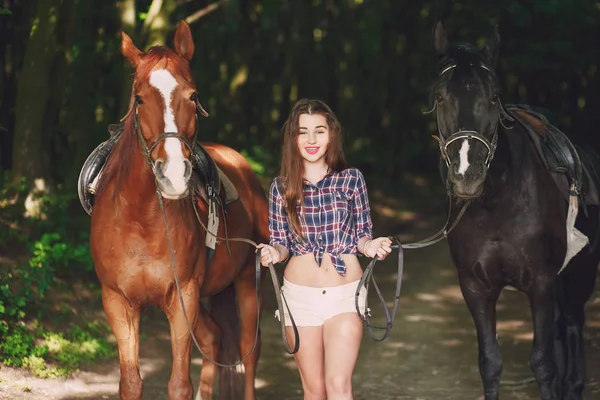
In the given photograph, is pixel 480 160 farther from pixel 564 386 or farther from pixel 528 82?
pixel 528 82

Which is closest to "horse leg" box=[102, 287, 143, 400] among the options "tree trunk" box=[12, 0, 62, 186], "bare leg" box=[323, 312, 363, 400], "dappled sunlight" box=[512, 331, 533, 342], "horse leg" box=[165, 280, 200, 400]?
"horse leg" box=[165, 280, 200, 400]

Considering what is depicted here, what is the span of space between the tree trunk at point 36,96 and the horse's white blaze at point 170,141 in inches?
229

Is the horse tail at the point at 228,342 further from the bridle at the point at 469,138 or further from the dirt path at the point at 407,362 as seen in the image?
the bridle at the point at 469,138

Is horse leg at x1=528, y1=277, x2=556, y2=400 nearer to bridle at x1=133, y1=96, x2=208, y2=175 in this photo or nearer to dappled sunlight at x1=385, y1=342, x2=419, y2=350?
bridle at x1=133, y1=96, x2=208, y2=175

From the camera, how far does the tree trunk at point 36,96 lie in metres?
10.4

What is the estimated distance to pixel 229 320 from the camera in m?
6.94

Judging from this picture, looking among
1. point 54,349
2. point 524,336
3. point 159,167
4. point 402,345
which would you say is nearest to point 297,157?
point 159,167

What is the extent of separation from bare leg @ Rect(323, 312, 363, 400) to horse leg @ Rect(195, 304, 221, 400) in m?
2.06

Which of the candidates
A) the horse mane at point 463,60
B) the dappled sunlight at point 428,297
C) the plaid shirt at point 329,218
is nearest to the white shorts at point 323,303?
the plaid shirt at point 329,218

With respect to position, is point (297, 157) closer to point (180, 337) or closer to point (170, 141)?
point (170, 141)

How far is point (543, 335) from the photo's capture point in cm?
591

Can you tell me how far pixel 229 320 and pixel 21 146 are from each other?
180 inches

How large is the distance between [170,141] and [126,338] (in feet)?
4.34

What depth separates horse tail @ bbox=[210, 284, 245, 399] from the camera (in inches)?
265
